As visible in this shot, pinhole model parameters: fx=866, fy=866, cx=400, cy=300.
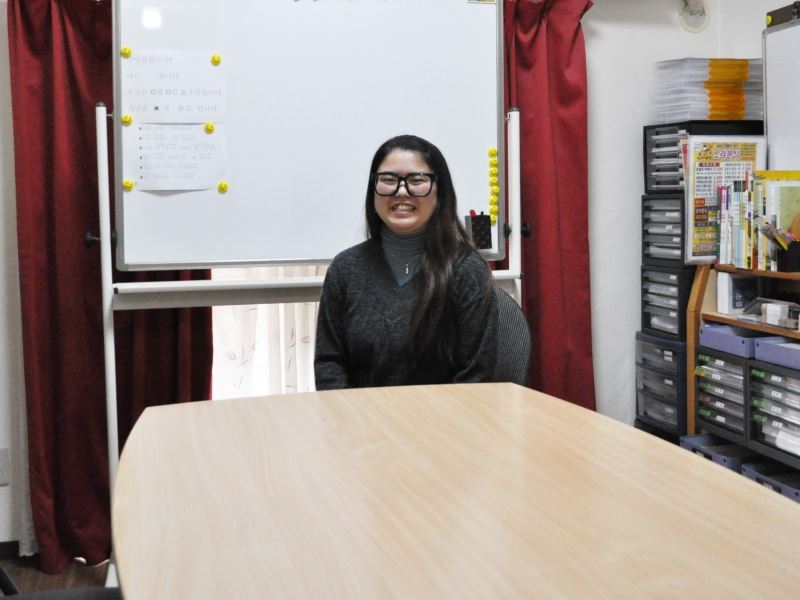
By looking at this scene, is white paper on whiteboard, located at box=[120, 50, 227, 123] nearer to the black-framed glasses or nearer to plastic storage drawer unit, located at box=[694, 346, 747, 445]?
the black-framed glasses

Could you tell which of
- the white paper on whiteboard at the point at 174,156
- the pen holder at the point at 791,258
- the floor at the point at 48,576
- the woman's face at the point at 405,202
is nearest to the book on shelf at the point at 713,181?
the pen holder at the point at 791,258

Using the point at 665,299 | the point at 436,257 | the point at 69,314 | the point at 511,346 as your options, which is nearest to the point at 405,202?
the point at 436,257

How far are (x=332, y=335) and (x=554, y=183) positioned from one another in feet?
4.13

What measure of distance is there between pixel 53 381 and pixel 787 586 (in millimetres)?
2403

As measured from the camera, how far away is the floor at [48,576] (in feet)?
8.61

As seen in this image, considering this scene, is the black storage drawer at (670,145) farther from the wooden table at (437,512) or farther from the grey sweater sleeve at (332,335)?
the wooden table at (437,512)

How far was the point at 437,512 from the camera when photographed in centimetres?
103

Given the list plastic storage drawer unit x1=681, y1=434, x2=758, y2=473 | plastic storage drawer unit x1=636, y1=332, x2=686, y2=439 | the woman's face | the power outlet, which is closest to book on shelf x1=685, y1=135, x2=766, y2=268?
plastic storage drawer unit x1=636, y1=332, x2=686, y2=439

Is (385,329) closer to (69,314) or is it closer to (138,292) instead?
(138,292)

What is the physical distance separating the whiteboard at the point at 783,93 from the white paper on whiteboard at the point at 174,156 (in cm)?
178

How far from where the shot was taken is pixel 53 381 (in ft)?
8.95

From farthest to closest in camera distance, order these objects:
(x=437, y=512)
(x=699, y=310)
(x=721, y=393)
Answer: (x=699, y=310), (x=721, y=393), (x=437, y=512)

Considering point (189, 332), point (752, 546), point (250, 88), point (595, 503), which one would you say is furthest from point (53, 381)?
point (752, 546)

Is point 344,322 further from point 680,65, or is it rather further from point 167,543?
point 680,65
